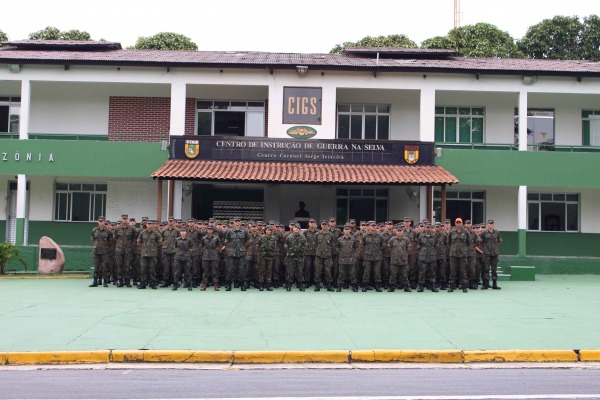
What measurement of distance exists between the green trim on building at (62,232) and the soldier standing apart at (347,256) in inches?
410

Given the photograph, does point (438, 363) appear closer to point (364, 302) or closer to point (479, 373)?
point (479, 373)

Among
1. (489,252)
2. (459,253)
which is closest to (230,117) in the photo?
(459,253)

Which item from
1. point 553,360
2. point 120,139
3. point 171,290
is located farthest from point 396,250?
point 120,139

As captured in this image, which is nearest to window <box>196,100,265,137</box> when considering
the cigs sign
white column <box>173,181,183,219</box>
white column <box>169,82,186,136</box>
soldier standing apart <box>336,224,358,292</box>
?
white column <box>169,82,186,136</box>

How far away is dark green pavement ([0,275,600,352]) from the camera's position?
902 centimetres

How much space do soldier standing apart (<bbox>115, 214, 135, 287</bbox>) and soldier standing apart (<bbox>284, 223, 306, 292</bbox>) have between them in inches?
153

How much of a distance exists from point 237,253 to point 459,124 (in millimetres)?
10921

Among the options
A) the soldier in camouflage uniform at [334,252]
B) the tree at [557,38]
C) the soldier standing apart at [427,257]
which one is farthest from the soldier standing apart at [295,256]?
the tree at [557,38]

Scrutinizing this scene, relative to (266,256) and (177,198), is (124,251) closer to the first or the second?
(266,256)

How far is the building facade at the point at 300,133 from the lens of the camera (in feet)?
64.8

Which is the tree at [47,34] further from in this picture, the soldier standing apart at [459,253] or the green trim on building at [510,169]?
the soldier standing apart at [459,253]

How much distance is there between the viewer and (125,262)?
15336 mm

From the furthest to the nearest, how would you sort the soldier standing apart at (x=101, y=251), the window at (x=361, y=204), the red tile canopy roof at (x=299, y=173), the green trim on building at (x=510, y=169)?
1. the window at (x=361, y=204)
2. the green trim on building at (x=510, y=169)
3. the red tile canopy roof at (x=299, y=173)
4. the soldier standing apart at (x=101, y=251)

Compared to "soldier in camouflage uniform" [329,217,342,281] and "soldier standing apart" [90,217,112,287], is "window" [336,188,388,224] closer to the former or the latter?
"soldier in camouflage uniform" [329,217,342,281]
